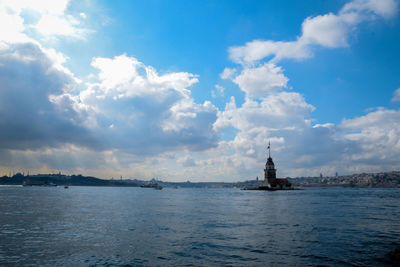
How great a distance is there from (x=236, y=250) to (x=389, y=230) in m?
20.7

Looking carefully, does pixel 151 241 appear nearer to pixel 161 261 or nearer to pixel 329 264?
pixel 161 261

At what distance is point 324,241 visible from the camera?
24469 mm

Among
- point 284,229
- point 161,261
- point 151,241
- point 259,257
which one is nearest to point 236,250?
point 259,257

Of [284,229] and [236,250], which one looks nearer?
[236,250]

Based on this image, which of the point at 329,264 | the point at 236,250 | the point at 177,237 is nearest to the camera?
the point at 329,264

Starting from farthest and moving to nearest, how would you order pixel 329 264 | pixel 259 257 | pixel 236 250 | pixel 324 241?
1. pixel 324 241
2. pixel 236 250
3. pixel 259 257
4. pixel 329 264

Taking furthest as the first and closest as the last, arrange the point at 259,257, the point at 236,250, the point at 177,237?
the point at 177,237 < the point at 236,250 < the point at 259,257

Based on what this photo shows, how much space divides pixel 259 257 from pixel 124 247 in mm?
11108

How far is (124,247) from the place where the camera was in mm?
22453

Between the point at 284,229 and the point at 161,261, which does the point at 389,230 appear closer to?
the point at 284,229

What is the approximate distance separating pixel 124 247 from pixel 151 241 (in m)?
2.80

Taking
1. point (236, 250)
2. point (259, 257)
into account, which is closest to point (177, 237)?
point (236, 250)

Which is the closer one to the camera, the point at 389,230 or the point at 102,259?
the point at 102,259

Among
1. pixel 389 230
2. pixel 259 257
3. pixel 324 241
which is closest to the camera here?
pixel 259 257
